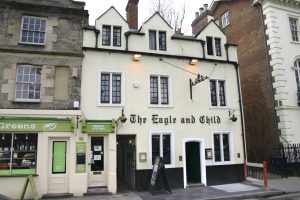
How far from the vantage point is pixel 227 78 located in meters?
16.7

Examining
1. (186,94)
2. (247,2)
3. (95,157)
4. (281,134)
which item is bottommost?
(95,157)

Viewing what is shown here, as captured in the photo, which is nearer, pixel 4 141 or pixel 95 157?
pixel 4 141

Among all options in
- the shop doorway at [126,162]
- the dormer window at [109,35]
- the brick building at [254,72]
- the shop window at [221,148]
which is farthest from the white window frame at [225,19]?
the shop doorway at [126,162]

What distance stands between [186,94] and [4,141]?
9187 mm

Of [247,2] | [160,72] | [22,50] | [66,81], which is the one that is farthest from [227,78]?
[22,50]

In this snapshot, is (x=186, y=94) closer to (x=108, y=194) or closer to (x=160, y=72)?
(x=160, y=72)

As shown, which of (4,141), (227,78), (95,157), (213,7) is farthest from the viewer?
(213,7)

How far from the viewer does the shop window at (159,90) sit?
1509cm

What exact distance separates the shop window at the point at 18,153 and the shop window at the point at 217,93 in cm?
966

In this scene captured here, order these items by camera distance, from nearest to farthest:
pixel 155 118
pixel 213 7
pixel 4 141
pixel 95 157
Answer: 1. pixel 4 141
2. pixel 95 157
3. pixel 155 118
4. pixel 213 7

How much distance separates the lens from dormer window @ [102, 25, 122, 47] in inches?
579

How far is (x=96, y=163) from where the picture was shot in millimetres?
13719

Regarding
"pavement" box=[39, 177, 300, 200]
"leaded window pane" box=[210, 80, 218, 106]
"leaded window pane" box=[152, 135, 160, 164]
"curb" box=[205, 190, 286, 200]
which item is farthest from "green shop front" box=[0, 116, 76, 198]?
"leaded window pane" box=[210, 80, 218, 106]

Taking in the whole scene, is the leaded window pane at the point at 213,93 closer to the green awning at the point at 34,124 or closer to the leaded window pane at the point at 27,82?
the green awning at the point at 34,124
